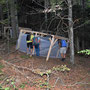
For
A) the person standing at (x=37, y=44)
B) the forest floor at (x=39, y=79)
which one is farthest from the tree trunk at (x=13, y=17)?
the forest floor at (x=39, y=79)

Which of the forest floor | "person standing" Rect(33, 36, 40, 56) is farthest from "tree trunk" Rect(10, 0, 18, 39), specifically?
the forest floor

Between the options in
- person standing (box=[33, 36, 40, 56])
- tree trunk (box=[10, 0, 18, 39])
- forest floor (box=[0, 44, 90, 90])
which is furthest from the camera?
tree trunk (box=[10, 0, 18, 39])

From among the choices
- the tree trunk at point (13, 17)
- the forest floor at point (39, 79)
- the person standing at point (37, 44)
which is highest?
the tree trunk at point (13, 17)

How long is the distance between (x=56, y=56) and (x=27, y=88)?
5025 millimetres

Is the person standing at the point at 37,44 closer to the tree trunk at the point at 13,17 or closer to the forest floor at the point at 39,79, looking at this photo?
the forest floor at the point at 39,79

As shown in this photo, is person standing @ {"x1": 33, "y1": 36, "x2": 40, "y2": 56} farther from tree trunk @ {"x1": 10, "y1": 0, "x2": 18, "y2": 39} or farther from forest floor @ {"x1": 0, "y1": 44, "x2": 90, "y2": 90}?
tree trunk @ {"x1": 10, "y1": 0, "x2": 18, "y2": 39}

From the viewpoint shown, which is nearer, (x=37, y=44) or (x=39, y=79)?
(x=39, y=79)

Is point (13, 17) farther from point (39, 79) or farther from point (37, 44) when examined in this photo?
point (39, 79)

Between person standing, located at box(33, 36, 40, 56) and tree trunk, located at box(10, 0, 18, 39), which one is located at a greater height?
tree trunk, located at box(10, 0, 18, 39)

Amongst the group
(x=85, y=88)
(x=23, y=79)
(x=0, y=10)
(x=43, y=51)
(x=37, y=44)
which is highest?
(x=0, y=10)

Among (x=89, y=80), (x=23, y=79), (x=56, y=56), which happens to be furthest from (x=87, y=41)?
(x=23, y=79)

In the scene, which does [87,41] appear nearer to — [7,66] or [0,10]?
[7,66]

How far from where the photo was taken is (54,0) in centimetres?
882

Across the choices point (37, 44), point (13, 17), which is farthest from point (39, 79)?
point (13, 17)
